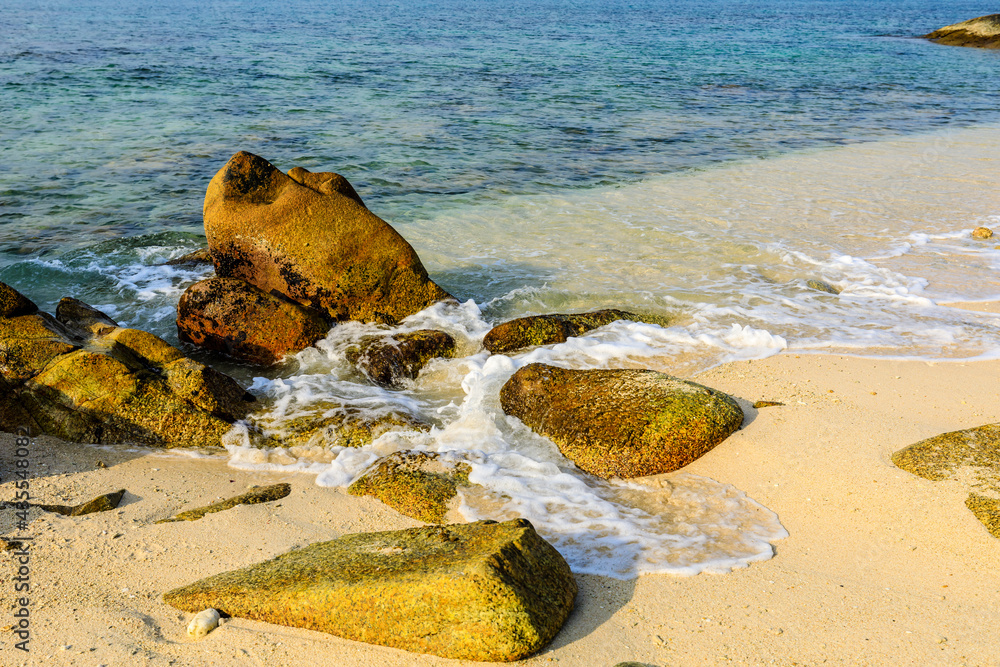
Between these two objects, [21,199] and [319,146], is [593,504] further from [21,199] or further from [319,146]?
[319,146]

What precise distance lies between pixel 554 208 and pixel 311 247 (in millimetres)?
4890

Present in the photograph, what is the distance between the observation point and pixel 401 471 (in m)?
4.47

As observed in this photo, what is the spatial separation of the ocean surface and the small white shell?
57.3 inches

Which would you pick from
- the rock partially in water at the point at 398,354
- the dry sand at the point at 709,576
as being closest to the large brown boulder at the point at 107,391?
the dry sand at the point at 709,576

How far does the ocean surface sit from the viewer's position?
490 centimetres

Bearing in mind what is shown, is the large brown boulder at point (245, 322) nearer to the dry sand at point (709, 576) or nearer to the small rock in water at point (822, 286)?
the dry sand at point (709, 576)

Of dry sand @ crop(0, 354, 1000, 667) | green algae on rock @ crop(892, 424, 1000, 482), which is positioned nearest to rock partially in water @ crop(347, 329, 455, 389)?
dry sand @ crop(0, 354, 1000, 667)

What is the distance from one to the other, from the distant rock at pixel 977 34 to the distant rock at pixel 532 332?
125 ft

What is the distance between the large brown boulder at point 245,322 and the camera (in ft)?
20.4

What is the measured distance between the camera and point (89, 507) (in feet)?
13.2

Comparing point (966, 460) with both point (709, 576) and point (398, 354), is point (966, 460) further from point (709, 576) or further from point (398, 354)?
point (398, 354)

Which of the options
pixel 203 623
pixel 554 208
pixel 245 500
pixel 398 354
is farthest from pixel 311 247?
pixel 554 208

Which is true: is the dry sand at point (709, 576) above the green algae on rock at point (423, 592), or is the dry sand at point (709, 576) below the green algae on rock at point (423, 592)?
below

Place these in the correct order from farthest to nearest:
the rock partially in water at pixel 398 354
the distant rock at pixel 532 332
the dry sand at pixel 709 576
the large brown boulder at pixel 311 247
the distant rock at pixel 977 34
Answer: the distant rock at pixel 977 34 < the large brown boulder at pixel 311 247 < the distant rock at pixel 532 332 < the rock partially in water at pixel 398 354 < the dry sand at pixel 709 576
